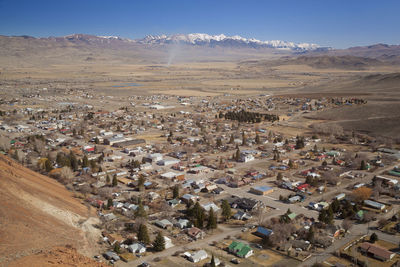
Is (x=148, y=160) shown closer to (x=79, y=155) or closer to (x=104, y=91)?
(x=79, y=155)

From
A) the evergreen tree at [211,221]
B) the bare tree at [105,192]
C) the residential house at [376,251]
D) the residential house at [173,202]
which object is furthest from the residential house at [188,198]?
the residential house at [376,251]

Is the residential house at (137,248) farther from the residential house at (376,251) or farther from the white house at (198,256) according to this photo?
the residential house at (376,251)

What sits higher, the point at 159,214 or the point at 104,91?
the point at 104,91

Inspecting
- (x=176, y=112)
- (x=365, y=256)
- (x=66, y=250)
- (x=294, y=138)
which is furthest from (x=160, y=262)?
(x=176, y=112)

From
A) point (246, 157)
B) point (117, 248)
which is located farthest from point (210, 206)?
point (246, 157)

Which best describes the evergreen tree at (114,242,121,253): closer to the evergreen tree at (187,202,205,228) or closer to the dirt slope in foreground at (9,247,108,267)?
the dirt slope in foreground at (9,247,108,267)

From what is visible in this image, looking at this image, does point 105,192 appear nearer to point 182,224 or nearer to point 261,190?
point 182,224
